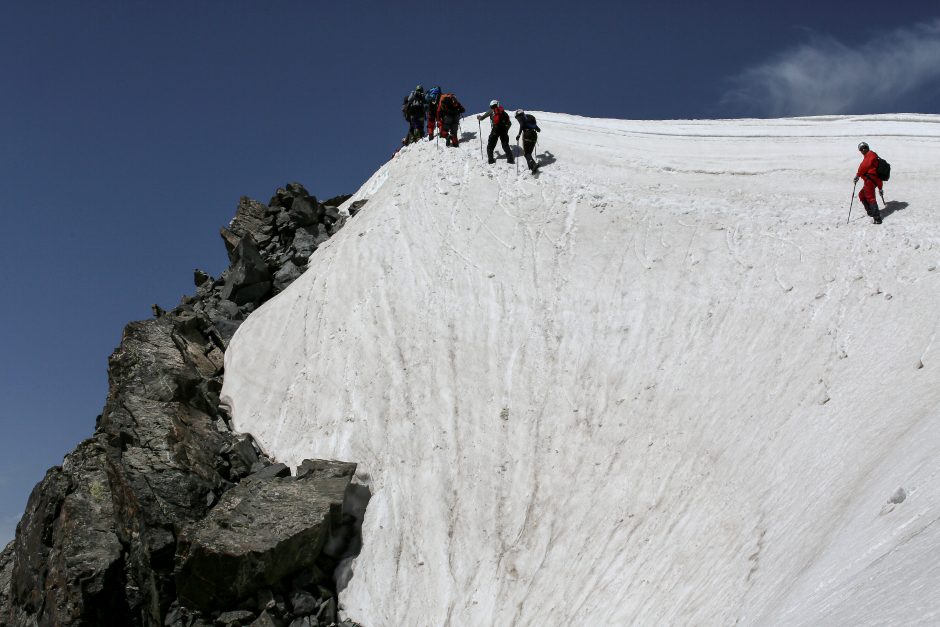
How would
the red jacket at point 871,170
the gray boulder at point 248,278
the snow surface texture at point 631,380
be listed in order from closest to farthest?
the snow surface texture at point 631,380
the red jacket at point 871,170
the gray boulder at point 248,278

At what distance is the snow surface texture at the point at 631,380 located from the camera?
11.3 meters

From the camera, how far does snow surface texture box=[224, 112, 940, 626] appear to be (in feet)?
37.0

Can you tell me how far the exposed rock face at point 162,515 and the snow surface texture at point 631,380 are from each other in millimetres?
1099

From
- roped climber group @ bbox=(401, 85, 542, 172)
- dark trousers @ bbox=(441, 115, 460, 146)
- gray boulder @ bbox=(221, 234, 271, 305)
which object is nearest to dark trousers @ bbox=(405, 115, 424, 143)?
roped climber group @ bbox=(401, 85, 542, 172)

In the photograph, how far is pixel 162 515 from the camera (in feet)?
53.4

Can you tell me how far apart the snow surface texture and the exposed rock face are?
3.61 feet

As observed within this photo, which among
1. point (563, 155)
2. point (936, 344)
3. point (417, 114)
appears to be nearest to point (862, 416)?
point (936, 344)

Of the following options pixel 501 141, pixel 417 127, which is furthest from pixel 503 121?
pixel 417 127

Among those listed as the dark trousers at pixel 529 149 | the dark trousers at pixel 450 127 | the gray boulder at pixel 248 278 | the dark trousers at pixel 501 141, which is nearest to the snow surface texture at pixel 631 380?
the dark trousers at pixel 529 149

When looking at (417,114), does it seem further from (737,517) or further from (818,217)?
(737,517)

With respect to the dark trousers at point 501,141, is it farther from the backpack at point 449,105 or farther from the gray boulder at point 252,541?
the gray boulder at point 252,541

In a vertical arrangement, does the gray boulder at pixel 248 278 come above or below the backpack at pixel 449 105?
below

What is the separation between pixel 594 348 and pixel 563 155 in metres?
8.73

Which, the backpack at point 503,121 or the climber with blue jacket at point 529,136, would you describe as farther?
the backpack at point 503,121
